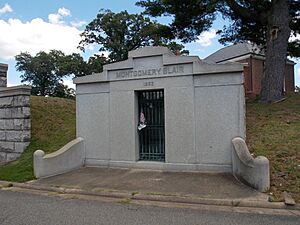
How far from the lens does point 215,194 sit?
22.5 ft

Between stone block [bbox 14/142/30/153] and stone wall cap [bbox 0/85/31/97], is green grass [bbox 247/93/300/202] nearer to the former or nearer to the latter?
stone block [bbox 14/142/30/153]

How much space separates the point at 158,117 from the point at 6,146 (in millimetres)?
6376

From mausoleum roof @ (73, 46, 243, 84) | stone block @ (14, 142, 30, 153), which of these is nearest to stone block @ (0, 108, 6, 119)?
stone block @ (14, 142, 30, 153)

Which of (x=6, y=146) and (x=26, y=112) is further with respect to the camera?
(x=6, y=146)

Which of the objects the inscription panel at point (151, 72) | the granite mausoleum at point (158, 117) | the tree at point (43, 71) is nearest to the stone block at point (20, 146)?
the granite mausoleum at point (158, 117)

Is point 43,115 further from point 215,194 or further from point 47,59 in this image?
point 47,59

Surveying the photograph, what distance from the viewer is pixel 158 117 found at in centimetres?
1024

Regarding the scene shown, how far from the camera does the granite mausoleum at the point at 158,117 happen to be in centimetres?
912

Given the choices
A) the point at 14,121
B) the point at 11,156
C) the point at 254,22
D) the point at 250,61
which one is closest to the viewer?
the point at 11,156

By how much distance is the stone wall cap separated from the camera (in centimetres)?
1209

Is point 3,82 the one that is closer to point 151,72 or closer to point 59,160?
point 59,160

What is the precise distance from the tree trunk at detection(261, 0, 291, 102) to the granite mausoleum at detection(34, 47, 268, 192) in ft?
23.1

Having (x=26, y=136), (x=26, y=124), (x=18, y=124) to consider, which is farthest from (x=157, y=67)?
(x=18, y=124)

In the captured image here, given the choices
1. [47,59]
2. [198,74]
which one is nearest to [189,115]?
[198,74]
